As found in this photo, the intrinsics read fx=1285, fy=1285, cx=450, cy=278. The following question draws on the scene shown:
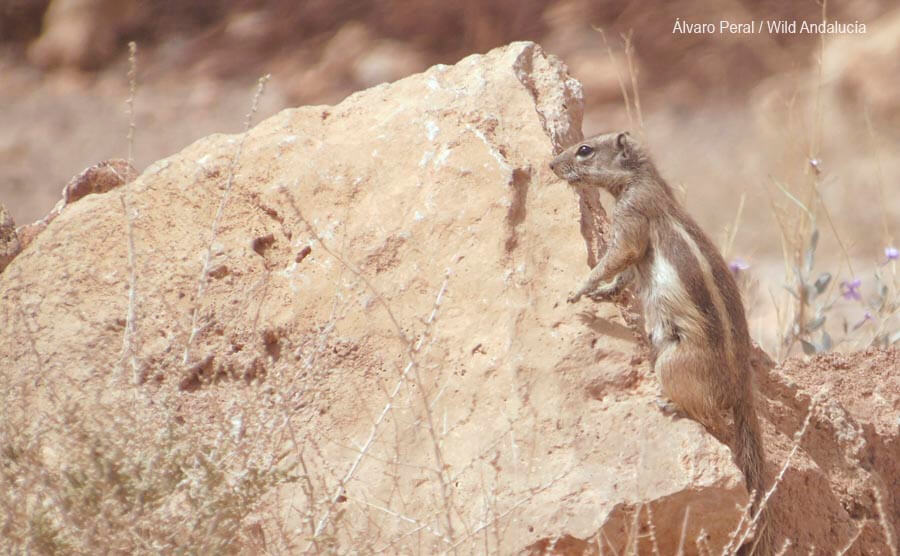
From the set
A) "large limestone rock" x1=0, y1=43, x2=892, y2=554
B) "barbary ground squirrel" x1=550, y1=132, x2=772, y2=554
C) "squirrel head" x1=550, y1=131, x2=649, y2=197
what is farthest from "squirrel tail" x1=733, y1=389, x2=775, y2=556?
"squirrel head" x1=550, y1=131, x2=649, y2=197

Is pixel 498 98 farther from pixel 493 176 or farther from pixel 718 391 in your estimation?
pixel 718 391

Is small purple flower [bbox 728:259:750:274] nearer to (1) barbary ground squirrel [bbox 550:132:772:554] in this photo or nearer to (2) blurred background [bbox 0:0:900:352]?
(1) barbary ground squirrel [bbox 550:132:772:554]

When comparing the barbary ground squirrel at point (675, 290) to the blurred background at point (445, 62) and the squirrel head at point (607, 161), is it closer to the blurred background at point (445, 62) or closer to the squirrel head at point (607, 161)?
the squirrel head at point (607, 161)

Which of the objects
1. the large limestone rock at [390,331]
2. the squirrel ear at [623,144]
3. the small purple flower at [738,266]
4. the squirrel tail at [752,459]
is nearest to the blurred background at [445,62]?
the small purple flower at [738,266]

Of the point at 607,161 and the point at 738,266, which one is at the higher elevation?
the point at 738,266

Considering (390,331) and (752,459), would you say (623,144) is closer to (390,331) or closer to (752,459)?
(390,331)

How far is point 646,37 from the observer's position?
46.3 ft

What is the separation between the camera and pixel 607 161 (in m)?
5.54

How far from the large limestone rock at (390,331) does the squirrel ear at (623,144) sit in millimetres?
212

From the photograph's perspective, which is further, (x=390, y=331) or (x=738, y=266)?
(x=738, y=266)

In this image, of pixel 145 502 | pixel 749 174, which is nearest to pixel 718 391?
pixel 145 502

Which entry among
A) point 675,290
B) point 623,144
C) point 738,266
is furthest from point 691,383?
point 738,266

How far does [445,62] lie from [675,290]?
29.8 ft

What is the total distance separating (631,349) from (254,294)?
1527 millimetres
